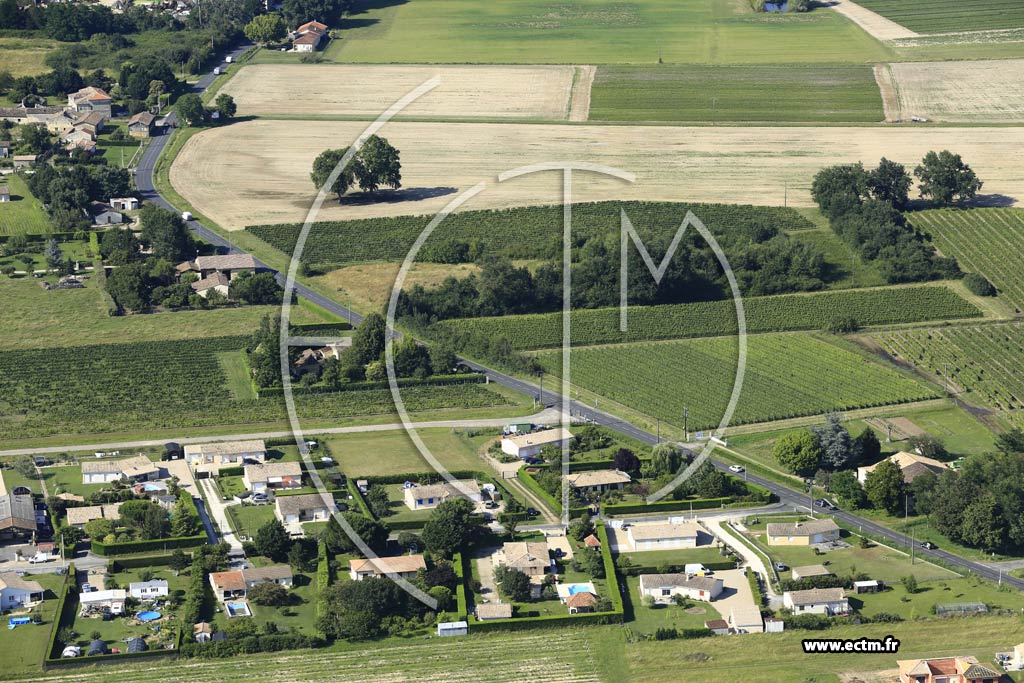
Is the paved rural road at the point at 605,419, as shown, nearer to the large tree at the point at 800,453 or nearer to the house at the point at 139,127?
the large tree at the point at 800,453

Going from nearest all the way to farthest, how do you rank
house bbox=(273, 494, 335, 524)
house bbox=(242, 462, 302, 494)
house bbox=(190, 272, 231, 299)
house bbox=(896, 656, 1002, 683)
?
house bbox=(896, 656, 1002, 683) → house bbox=(273, 494, 335, 524) → house bbox=(242, 462, 302, 494) → house bbox=(190, 272, 231, 299)

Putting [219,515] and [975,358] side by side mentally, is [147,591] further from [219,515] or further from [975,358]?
[975,358]

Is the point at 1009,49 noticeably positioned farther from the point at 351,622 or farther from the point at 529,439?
the point at 351,622

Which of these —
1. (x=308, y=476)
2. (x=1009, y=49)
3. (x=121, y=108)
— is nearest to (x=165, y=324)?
(x=308, y=476)

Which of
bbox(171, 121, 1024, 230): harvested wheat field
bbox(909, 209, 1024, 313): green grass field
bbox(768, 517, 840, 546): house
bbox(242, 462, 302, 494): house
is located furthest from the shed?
bbox(171, 121, 1024, 230): harvested wheat field

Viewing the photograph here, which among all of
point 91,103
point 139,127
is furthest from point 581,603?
point 91,103

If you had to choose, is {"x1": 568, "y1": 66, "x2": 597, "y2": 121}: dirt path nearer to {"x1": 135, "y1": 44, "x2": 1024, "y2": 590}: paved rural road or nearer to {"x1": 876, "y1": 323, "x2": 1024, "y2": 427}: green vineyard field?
{"x1": 135, "y1": 44, "x2": 1024, "y2": 590}: paved rural road
